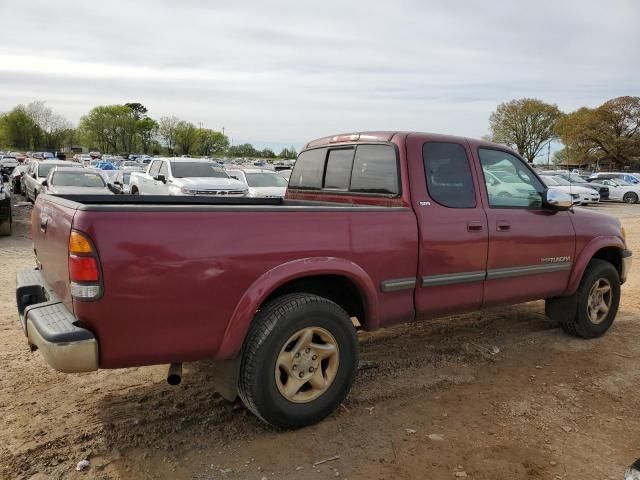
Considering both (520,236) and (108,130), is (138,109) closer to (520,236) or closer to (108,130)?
(108,130)

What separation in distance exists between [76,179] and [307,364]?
13.2 meters

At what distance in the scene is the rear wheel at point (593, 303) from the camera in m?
5.23

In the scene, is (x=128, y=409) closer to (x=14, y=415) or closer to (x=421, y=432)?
(x=14, y=415)

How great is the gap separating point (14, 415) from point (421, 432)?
2711 mm

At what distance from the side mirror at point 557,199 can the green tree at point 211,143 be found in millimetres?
131630

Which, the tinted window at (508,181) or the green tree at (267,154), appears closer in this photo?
the tinted window at (508,181)

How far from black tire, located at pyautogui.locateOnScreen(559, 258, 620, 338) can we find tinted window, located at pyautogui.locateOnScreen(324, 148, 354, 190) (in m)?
2.59

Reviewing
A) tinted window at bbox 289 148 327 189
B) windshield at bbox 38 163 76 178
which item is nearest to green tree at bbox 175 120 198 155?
windshield at bbox 38 163 76 178

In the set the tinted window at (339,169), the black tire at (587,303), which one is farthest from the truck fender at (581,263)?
the tinted window at (339,169)

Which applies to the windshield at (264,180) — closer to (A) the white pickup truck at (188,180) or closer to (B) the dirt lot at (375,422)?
(A) the white pickup truck at (188,180)

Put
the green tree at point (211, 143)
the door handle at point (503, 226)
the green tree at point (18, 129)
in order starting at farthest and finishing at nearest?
the green tree at point (211, 143) < the green tree at point (18, 129) < the door handle at point (503, 226)

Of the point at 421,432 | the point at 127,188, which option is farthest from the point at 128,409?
the point at 127,188

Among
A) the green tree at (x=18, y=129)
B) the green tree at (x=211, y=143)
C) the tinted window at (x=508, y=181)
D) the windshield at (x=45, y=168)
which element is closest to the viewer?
the tinted window at (x=508, y=181)

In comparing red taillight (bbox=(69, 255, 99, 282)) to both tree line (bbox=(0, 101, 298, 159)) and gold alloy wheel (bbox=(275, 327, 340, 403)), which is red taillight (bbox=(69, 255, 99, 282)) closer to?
gold alloy wheel (bbox=(275, 327, 340, 403))
